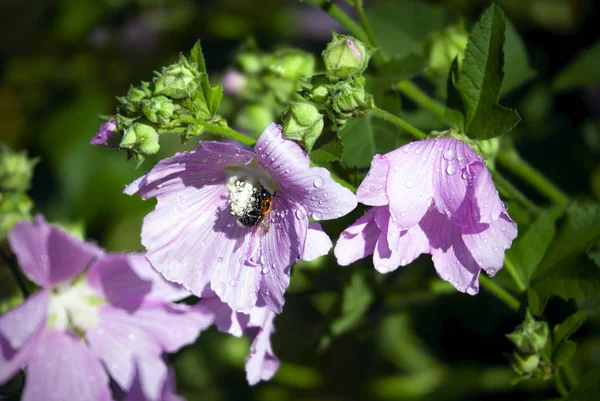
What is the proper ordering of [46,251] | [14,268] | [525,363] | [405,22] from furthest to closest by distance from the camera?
1. [405,22]
2. [14,268]
3. [46,251]
4. [525,363]

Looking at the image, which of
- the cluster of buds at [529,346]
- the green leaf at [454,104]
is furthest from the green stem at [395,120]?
the cluster of buds at [529,346]

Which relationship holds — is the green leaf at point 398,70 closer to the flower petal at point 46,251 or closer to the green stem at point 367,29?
the green stem at point 367,29

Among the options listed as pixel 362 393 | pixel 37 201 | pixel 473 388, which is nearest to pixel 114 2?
pixel 37 201

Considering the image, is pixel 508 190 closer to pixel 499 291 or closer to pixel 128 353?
pixel 499 291

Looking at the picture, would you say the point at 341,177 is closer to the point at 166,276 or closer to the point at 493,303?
the point at 166,276

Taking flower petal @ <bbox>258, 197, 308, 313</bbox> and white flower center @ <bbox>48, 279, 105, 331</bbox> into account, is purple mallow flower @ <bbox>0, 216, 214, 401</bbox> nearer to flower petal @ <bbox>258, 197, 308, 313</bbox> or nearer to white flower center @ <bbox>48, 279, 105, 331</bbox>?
white flower center @ <bbox>48, 279, 105, 331</bbox>

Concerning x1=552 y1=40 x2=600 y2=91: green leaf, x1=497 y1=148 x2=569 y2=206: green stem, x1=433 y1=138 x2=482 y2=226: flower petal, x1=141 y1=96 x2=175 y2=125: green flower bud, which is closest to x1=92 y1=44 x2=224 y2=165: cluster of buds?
x1=141 y1=96 x2=175 y2=125: green flower bud

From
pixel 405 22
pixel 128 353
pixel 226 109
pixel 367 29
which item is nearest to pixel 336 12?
pixel 367 29
